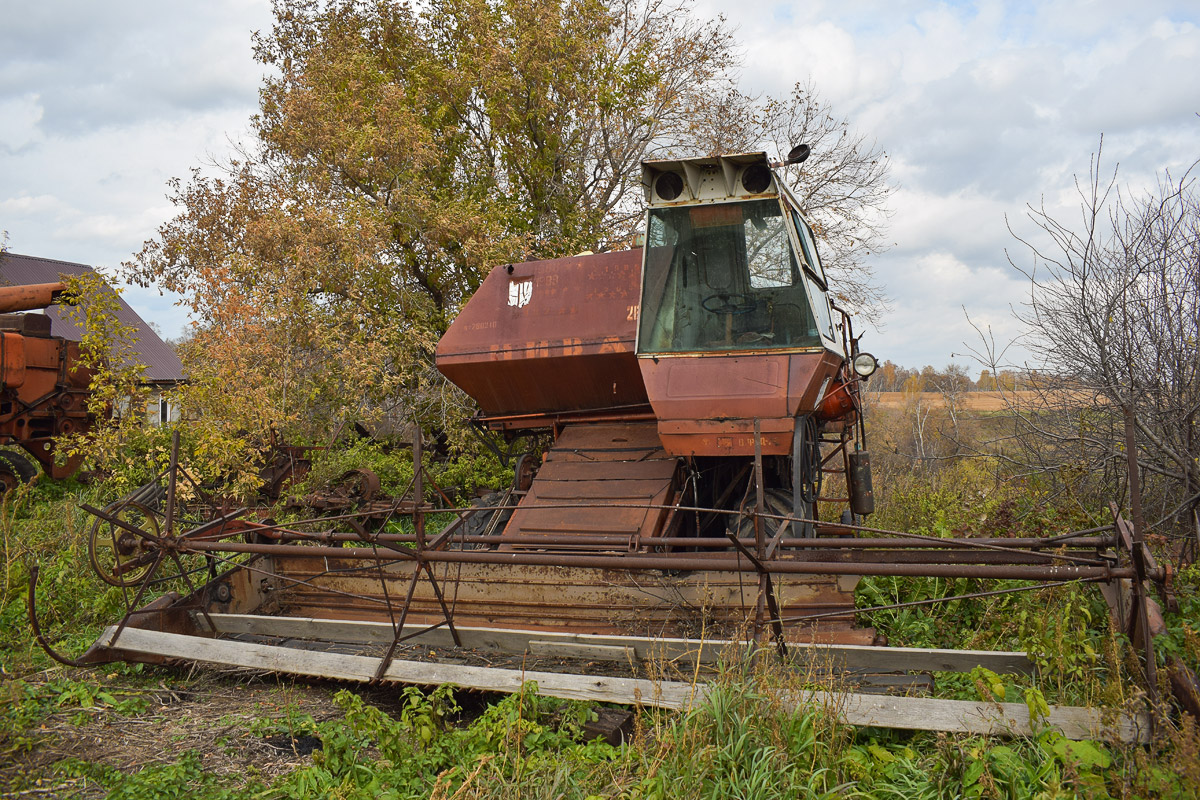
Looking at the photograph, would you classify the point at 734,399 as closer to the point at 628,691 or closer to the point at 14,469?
the point at 628,691

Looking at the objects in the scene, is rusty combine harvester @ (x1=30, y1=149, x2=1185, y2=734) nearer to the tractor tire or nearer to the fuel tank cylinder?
the fuel tank cylinder

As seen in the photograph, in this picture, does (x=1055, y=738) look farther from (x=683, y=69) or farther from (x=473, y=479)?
(x=683, y=69)

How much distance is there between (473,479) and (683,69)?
8.67 m

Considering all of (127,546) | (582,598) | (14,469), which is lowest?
(582,598)

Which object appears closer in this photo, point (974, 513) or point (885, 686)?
point (885, 686)

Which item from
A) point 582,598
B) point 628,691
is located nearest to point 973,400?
point 582,598

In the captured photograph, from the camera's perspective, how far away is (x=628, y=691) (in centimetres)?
412

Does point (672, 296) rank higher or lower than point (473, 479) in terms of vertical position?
higher

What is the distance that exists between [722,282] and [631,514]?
174 centimetres

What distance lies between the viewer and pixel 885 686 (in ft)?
14.0

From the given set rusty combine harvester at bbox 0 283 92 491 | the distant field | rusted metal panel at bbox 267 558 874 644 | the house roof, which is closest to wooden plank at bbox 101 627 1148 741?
rusted metal panel at bbox 267 558 874 644

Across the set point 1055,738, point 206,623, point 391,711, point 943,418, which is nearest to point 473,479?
point 206,623

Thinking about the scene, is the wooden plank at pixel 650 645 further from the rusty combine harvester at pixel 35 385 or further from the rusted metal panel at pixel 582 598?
the rusty combine harvester at pixel 35 385

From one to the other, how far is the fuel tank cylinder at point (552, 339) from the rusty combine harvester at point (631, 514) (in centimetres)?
2
